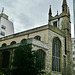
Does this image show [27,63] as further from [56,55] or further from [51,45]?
[56,55]

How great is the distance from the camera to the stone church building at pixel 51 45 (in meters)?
31.6

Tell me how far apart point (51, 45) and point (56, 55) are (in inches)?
131

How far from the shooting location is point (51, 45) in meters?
34.1

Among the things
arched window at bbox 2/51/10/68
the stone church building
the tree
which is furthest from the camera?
arched window at bbox 2/51/10/68

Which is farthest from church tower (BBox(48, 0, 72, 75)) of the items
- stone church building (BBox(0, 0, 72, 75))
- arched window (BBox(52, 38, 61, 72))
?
arched window (BBox(52, 38, 61, 72))

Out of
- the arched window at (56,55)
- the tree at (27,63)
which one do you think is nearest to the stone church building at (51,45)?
the arched window at (56,55)

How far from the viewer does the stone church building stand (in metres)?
31.6

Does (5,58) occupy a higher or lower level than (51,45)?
lower

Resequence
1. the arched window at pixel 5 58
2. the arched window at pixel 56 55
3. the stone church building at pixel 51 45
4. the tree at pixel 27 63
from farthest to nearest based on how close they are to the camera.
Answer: the arched window at pixel 56 55 → the arched window at pixel 5 58 → the stone church building at pixel 51 45 → the tree at pixel 27 63

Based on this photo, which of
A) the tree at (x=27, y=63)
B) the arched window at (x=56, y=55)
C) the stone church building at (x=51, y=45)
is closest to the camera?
the tree at (x=27, y=63)

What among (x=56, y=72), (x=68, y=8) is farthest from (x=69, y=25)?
(x=56, y=72)

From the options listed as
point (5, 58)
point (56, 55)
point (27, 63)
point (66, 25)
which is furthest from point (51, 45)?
point (5, 58)

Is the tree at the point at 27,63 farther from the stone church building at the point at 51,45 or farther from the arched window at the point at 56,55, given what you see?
the arched window at the point at 56,55

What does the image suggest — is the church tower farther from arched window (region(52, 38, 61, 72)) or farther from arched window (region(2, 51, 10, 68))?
arched window (region(2, 51, 10, 68))
